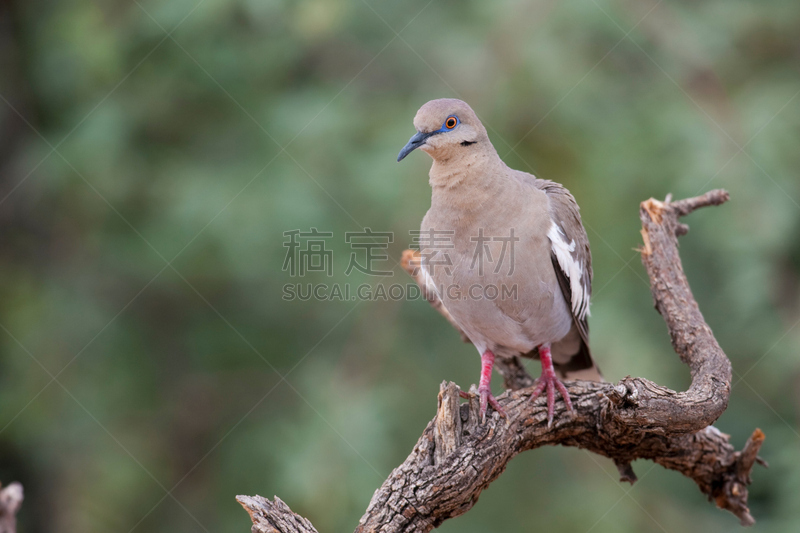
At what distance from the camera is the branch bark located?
9.71ft

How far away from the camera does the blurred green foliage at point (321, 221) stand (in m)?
5.43

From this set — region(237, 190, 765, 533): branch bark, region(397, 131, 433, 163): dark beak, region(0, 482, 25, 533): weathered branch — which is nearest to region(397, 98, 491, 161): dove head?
region(397, 131, 433, 163): dark beak

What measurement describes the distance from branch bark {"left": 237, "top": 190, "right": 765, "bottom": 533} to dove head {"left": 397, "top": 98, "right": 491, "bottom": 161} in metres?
0.91

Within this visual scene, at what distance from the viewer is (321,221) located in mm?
5637

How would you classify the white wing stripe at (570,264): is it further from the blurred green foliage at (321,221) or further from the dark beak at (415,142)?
the blurred green foliage at (321,221)

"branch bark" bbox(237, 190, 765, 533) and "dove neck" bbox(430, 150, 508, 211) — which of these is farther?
"dove neck" bbox(430, 150, 508, 211)

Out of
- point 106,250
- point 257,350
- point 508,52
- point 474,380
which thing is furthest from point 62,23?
point 474,380

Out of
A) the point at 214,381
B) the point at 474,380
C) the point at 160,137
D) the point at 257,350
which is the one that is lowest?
the point at 214,381

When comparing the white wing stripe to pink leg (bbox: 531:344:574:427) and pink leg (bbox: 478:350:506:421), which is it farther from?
pink leg (bbox: 478:350:506:421)

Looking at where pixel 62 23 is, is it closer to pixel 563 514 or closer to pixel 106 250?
pixel 106 250

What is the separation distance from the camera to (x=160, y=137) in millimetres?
6316

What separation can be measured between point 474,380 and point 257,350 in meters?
2.07

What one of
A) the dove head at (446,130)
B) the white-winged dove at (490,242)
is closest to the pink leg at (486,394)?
the white-winged dove at (490,242)

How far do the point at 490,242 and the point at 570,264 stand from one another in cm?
50
